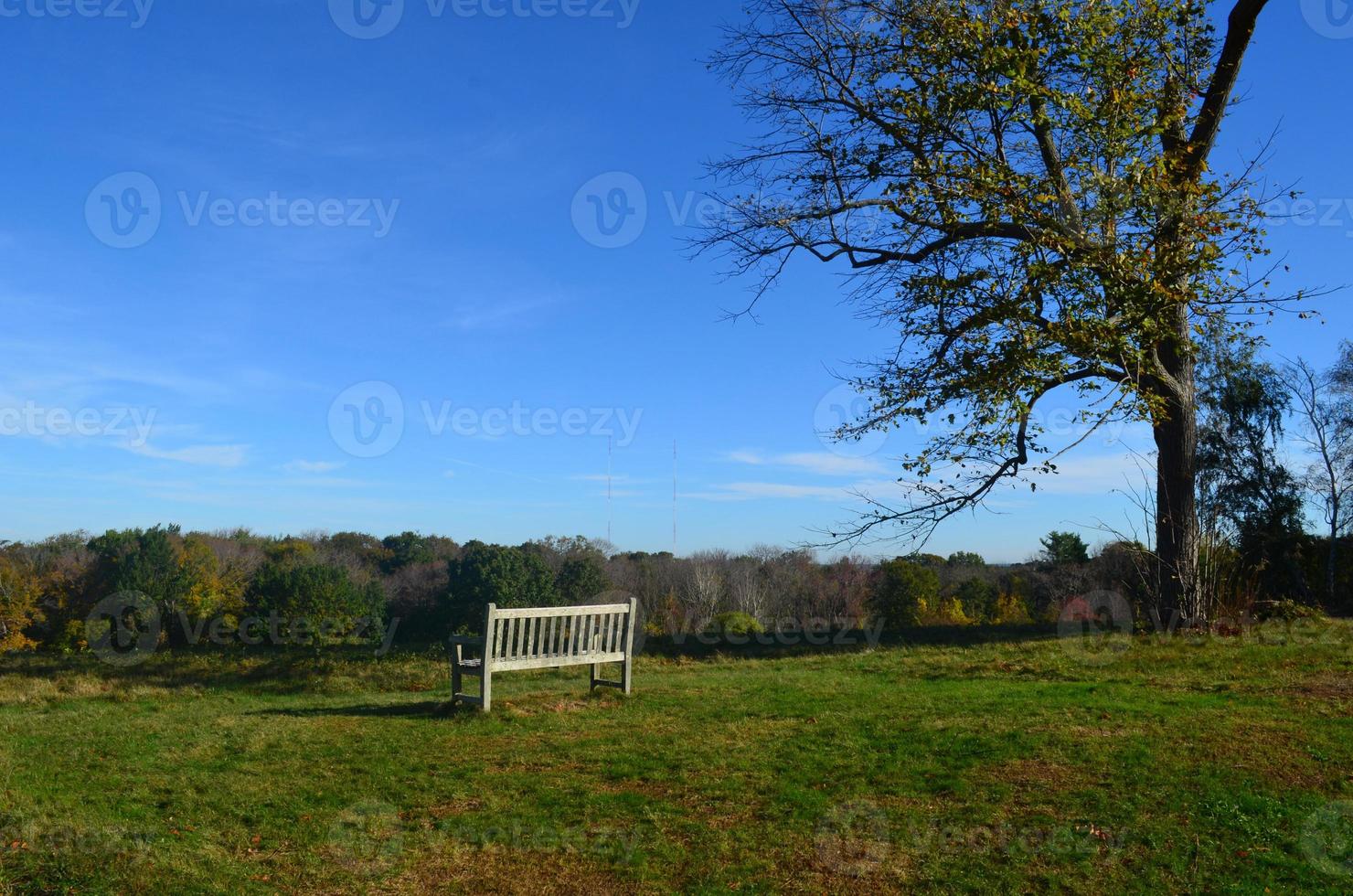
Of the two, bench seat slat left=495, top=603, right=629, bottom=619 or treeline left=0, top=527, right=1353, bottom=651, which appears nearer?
bench seat slat left=495, top=603, right=629, bottom=619

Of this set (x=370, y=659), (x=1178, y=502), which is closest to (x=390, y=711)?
(x=370, y=659)

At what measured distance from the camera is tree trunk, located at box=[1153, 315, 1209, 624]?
1244 cm

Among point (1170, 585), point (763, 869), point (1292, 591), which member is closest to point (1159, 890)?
point (763, 869)

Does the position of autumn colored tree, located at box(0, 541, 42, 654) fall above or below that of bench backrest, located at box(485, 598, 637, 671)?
below

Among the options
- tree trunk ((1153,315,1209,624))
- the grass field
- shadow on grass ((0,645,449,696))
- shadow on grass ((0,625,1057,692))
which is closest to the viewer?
the grass field

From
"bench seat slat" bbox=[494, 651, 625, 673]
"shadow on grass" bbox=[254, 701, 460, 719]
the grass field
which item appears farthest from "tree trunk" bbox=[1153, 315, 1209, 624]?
"shadow on grass" bbox=[254, 701, 460, 719]

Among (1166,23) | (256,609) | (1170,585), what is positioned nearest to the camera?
(1166,23)

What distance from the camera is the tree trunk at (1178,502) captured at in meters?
12.4

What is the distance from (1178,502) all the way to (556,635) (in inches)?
Result: 326

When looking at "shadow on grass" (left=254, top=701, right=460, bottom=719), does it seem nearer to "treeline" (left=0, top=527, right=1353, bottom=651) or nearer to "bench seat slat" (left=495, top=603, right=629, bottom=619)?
"bench seat slat" (left=495, top=603, right=629, bottom=619)

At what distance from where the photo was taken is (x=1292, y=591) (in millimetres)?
18750

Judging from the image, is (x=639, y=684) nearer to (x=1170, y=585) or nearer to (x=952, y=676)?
(x=952, y=676)

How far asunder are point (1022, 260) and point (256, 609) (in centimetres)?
3204

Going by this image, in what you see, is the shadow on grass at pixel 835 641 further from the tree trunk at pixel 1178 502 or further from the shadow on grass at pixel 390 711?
the shadow on grass at pixel 390 711
